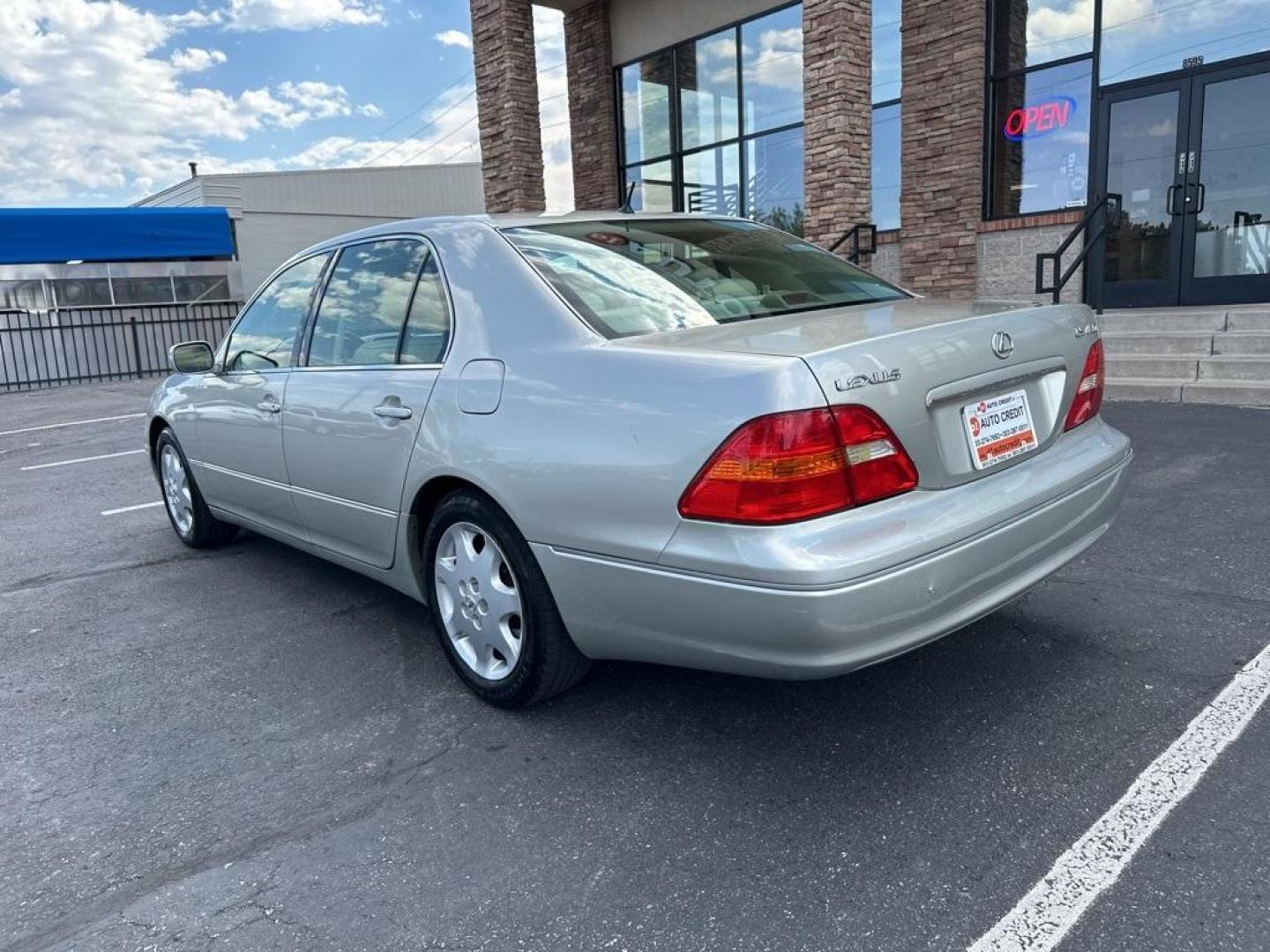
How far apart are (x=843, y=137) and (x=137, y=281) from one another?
1903 centimetres

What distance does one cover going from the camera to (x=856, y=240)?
33.8 feet

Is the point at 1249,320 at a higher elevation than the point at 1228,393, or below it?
higher

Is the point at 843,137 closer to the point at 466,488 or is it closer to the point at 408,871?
the point at 466,488

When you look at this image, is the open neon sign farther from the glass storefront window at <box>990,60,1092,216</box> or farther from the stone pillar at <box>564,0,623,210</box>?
the stone pillar at <box>564,0,623,210</box>

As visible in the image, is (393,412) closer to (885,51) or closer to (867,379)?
(867,379)

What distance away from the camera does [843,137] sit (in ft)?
32.7

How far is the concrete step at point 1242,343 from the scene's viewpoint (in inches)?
307

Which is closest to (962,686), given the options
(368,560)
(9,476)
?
(368,560)

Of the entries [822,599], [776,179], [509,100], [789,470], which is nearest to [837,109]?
[776,179]

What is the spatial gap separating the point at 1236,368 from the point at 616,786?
23.9 ft

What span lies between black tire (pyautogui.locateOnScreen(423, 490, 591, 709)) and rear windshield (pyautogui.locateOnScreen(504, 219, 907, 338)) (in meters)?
0.66

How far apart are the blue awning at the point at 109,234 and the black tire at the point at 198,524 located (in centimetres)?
1528

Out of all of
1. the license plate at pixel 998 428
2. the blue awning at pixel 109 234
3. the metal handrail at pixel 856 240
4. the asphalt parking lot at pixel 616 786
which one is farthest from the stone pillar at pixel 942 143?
the blue awning at pixel 109 234

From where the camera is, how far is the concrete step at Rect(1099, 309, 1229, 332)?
8320mm
